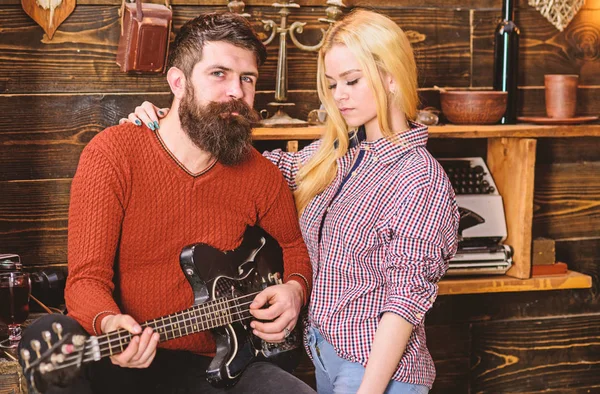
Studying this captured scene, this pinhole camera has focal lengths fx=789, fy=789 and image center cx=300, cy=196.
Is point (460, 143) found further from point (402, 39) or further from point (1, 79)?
point (1, 79)

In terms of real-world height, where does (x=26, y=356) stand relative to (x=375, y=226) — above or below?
below

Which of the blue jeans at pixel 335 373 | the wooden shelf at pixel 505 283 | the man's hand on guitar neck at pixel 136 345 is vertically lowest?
the blue jeans at pixel 335 373

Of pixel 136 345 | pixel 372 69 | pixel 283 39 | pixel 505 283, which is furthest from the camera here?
pixel 505 283

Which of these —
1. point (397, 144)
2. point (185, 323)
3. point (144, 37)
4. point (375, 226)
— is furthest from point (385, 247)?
point (144, 37)

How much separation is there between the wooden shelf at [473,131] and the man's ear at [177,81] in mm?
426

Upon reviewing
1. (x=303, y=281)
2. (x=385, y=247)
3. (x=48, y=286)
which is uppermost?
(x=385, y=247)

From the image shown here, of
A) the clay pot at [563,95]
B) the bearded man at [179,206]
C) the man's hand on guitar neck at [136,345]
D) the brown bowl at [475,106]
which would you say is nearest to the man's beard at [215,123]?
the bearded man at [179,206]

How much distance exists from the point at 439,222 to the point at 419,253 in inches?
3.9

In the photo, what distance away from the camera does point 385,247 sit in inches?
82.5

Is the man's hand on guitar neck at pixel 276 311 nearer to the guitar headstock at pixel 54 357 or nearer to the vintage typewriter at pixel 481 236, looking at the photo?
the guitar headstock at pixel 54 357

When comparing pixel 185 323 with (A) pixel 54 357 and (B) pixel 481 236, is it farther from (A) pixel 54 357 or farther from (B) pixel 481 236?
(B) pixel 481 236

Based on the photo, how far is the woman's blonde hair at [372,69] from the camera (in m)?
2.13

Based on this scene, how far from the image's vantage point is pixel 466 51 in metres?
3.17

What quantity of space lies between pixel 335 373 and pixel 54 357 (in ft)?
2.76
